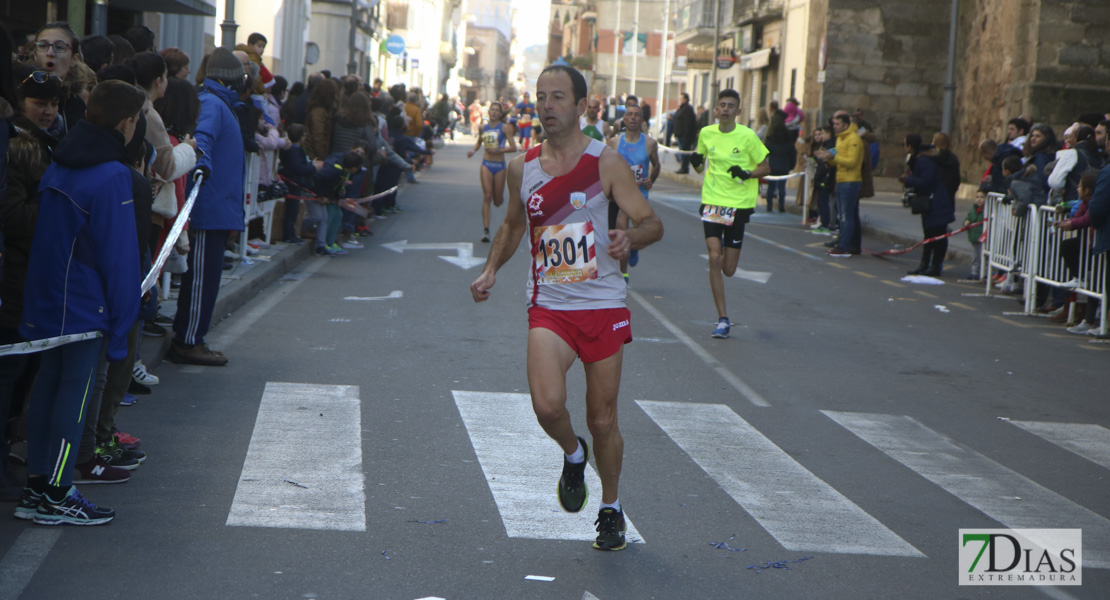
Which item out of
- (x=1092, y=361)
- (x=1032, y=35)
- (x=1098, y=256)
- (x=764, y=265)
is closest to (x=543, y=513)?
(x=1092, y=361)

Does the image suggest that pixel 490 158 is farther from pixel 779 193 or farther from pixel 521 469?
pixel 521 469

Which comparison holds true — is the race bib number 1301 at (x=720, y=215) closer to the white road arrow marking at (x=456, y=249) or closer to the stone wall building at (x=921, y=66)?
the white road arrow marking at (x=456, y=249)

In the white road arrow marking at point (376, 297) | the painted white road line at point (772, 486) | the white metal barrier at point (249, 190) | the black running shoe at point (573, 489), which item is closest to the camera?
the black running shoe at point (573, 489)

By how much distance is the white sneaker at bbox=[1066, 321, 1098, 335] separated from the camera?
11.8 metres

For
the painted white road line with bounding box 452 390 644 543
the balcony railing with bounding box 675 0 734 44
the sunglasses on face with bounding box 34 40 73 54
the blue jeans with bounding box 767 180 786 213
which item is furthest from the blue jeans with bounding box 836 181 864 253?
the balcony railing with bounding box 675 0 734 44

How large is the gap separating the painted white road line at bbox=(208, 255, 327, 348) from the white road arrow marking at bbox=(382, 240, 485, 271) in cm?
201

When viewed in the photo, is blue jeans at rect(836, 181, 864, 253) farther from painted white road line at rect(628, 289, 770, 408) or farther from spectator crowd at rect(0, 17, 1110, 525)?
painted white road line at rect(628, 289, 770, 408)

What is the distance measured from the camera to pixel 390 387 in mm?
7852

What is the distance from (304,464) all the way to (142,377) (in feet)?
6.78

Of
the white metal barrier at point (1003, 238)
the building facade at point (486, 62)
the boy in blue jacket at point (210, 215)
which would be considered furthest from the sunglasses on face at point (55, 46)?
the building facade at point (486, 62)

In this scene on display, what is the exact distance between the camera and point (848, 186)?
18.3 m

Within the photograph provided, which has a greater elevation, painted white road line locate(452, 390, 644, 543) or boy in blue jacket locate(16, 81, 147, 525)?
boy in blue jacket locate(16, 81, 147, 525)

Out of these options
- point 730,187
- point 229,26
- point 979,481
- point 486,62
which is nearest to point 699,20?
point 229,26

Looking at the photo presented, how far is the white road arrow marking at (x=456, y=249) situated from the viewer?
14.8 meters
